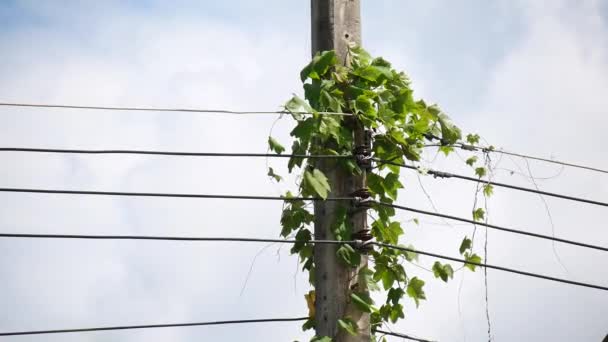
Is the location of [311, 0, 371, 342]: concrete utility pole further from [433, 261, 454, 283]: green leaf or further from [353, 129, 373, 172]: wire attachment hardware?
[433, 261, 454, 283]: green leaf

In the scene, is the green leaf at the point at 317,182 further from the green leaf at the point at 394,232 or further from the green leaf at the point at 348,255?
the green leaf at the point at 394,232

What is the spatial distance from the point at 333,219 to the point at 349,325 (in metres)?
0.62

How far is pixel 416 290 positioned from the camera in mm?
5590

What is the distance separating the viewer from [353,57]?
543cm

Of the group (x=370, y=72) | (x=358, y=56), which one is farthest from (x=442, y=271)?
(x=358, y=56)

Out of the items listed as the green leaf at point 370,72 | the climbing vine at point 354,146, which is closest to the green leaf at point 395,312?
the climbing vine at point 354,146

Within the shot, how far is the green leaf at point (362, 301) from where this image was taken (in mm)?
5172

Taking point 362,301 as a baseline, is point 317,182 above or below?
above

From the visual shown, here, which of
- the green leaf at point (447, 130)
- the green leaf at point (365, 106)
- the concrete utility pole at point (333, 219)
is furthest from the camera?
the green leaf at point (447, 130)

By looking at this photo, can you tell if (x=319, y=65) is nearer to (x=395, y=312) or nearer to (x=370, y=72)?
(x=370, y=72)

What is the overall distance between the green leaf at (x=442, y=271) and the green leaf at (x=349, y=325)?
2.64 ft

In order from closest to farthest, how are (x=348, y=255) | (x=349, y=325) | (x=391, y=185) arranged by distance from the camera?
1. (x=349, y=325)
2. (x=348, y=255)
3. (x=391, y=185)

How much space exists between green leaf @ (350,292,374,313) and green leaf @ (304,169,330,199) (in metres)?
0.58

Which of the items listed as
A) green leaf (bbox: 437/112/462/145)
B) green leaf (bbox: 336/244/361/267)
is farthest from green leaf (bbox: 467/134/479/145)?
green leaf (bbox: 336/244/361/267)
